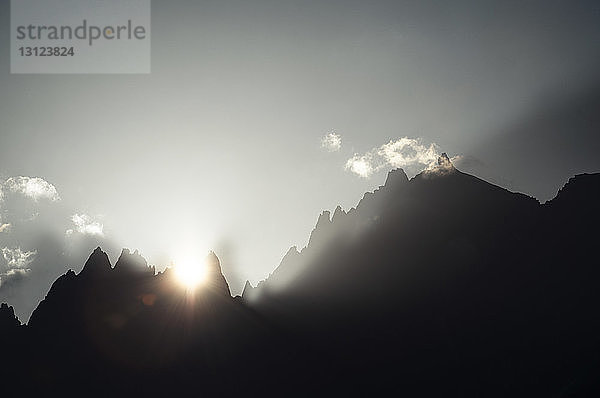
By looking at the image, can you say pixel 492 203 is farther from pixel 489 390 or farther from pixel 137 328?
pixel 137 328

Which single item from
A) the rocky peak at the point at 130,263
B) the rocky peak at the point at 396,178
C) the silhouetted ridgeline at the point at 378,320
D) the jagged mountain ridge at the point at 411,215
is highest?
the rocky peak at the point at 396,178

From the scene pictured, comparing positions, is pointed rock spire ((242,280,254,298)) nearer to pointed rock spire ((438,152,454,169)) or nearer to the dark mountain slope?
the dark mountain slope

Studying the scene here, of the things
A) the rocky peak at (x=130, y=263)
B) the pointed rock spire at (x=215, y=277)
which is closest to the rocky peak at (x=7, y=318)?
the rocky peak at (x=130, y=263)

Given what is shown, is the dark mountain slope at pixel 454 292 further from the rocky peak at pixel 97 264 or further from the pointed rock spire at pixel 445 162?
the rocky peak at pixel 97 264

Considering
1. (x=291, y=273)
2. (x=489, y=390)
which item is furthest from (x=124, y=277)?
(x=489, y=390)

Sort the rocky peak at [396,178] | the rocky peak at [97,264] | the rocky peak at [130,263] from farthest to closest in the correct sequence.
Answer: the rocky peak at [396,178] → the rocky peak at [130,263] → the rocky peak at [97,264]

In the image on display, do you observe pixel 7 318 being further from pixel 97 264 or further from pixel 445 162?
pixel 445 162

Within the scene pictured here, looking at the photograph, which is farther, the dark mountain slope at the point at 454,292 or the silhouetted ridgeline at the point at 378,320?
the silhouetted ridgeline at the point at 378,320

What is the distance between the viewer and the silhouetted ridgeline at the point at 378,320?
90688mm

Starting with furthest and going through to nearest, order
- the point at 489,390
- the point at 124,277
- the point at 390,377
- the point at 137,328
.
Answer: the point at 124,277 → the point at 137,328 → the point at 390,377 → the point at 489,390

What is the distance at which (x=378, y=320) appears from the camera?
108m

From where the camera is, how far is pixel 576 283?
3888 inches

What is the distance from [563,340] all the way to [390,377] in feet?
139

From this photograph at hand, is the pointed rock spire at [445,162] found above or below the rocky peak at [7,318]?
above
